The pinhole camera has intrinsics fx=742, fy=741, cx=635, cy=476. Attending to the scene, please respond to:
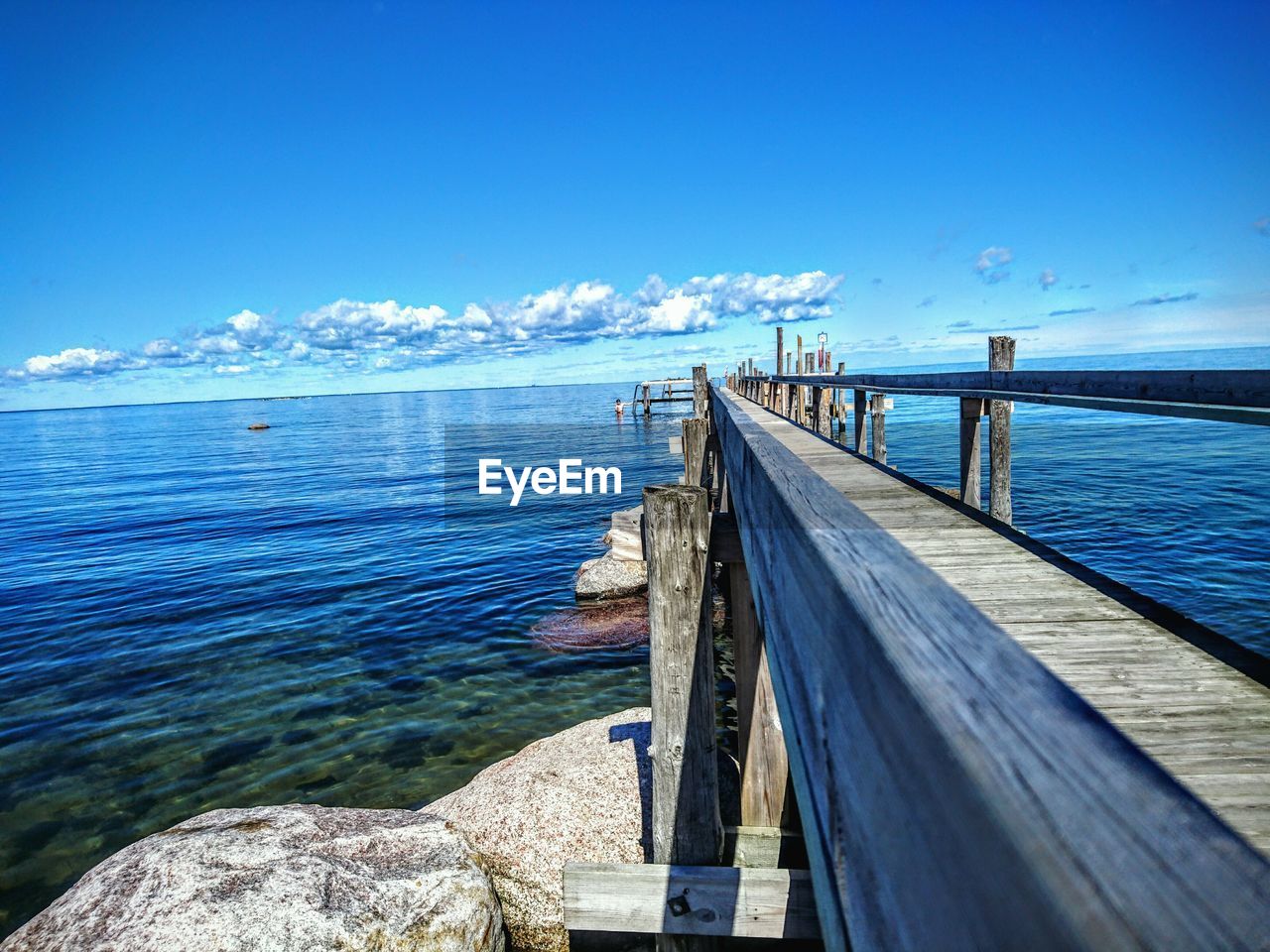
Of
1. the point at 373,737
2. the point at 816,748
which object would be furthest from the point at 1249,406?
the point at 373,737

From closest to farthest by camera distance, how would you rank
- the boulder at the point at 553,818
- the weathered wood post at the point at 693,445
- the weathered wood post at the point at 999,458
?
the boulder at the point at 553,818 < the weathered wood post at the point at 999,458 < the weathered wood post at the point at 693,445

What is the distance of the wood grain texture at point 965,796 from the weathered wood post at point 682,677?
7.39 feet

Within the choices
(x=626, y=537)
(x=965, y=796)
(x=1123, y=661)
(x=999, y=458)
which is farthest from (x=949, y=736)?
(x=626, y=537)

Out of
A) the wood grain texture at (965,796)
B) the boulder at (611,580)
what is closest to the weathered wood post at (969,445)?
the wood grain texture at (965,796)

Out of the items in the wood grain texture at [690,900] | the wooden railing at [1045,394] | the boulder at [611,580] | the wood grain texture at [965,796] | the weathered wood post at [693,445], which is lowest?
the boulder at [611,580]

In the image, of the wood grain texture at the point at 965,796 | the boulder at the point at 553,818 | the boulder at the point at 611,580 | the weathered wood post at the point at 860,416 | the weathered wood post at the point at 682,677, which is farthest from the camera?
the boulder at the point at 611,580

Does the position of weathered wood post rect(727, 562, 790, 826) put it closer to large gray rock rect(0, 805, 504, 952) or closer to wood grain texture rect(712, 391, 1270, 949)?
large gray rock rect(0, 805, 504, 952)

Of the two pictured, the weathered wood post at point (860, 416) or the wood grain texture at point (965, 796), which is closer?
the wood grain texture at point (965, 796)

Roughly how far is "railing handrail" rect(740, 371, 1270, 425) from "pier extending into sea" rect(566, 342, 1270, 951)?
0.05 feet

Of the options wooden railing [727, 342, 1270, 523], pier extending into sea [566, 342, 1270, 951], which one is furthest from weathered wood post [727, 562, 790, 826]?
wooden railing [727, 342, 1270, 523]

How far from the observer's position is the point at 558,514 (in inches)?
789

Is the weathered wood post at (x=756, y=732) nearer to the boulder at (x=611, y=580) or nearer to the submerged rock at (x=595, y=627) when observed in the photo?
the submerged rock at (x=595, y=627)

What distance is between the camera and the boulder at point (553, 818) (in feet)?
14.6

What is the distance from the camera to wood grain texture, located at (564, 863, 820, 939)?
10.3ft
